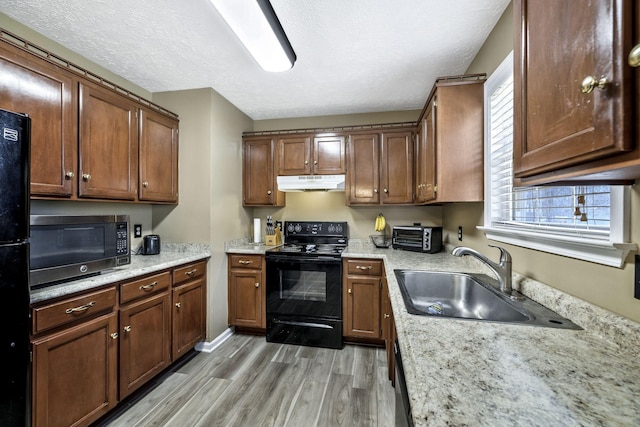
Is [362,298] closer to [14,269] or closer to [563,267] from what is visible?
[563,267]

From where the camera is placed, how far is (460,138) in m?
1.73

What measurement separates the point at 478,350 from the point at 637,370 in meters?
0.37

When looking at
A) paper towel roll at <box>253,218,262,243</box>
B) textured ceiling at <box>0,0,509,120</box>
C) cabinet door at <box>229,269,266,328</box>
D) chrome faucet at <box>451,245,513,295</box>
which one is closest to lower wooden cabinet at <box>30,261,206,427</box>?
cabinet door at <box>229,269,266,328</box>

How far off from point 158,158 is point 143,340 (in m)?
1.52

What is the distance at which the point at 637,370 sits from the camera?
67 cm

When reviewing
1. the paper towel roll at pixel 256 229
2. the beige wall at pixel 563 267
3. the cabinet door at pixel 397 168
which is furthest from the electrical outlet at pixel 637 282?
the paper towel roll at pixel 256 229

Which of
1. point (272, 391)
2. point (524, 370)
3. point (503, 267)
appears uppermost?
point (503, 267)

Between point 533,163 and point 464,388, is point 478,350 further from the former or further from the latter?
point 533,163

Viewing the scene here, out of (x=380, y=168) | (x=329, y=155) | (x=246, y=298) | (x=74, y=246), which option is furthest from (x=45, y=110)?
(x=380, y=168)

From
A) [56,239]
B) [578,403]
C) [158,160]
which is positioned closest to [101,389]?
[56,239]

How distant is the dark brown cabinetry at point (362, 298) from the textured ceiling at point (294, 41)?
1739 mm

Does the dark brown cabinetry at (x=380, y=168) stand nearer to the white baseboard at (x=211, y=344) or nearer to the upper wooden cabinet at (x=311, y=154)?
the upper wooden cabinet at (x=311, y=154)

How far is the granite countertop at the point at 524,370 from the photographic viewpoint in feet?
1.70

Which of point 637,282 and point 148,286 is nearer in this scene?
point 637,282
